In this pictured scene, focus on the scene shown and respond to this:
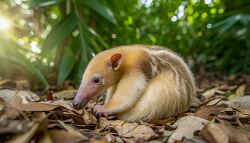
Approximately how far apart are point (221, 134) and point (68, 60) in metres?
2.93

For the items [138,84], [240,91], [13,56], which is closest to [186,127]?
[138,84]

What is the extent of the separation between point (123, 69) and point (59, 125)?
81 cm

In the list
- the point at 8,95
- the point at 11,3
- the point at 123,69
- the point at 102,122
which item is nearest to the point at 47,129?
the point at 102,122

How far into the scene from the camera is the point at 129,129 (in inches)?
96.3

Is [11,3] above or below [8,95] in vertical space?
above

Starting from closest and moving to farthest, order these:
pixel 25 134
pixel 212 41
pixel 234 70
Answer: pixel 25 134 < pixel 234 70 < pixel 212 41

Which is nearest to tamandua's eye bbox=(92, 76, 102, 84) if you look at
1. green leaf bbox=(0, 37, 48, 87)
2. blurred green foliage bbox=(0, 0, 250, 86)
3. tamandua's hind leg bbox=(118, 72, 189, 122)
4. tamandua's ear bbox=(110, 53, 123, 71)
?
tamandua's ear bbox=(110, 53, 123, 71)

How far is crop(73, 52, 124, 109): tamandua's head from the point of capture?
111 inches

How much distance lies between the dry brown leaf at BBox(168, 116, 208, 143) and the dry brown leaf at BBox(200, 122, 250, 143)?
0.32 ft

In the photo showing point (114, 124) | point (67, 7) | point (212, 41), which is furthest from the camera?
point (212, 41)

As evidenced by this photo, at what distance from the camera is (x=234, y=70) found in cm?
635

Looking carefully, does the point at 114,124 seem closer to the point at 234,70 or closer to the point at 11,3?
the point at 11,3

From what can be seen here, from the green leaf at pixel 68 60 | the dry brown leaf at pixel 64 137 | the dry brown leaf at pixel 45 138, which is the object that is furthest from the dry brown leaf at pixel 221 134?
the green leaf at pixel 68 60

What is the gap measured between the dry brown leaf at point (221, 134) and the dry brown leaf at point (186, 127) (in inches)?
3.8
